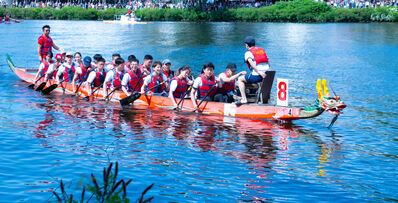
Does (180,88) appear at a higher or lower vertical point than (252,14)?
lower

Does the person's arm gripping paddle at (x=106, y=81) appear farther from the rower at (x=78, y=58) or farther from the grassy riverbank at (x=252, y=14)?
the grassy riverbank at (x=252, y=14)

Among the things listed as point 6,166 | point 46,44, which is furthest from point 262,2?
point 6,166

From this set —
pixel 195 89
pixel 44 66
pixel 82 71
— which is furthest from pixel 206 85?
pixel 44 66

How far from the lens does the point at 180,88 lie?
15.9 m

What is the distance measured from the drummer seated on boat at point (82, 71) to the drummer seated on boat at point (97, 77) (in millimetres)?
752

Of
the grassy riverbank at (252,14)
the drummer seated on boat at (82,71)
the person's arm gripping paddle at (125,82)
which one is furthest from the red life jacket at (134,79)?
the grassy riverbank at (252,14)

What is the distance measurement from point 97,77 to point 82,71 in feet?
2.95

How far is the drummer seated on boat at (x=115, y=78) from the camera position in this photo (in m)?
17.2

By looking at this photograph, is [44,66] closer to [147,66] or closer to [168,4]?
[147,66]

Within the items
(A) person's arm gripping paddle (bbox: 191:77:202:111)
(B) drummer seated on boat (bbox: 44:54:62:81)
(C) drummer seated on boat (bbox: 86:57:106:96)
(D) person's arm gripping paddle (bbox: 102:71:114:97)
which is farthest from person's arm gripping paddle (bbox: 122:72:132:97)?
(B) drummer seated on boat (bbox: 44:54:62:81)

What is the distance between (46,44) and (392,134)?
15.0m

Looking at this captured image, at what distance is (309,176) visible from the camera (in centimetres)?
1005

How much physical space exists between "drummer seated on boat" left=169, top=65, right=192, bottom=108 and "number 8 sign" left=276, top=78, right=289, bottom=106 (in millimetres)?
3208

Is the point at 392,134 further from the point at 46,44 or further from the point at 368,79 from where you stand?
the point at 46,44
